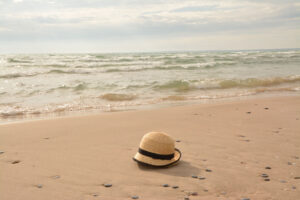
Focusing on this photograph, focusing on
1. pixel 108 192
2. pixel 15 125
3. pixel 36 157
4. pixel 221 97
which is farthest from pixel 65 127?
pixel 221 97

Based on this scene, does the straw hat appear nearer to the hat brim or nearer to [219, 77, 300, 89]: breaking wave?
the hat brim

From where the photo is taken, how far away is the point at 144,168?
3672 millimetres

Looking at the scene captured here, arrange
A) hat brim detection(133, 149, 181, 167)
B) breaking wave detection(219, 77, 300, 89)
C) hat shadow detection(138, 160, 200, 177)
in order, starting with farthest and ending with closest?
breaking wave detection(219, 77, 300, 89) → hat brim detection(133, 149, 181, 167) → hat shadow detection(138, 160, 200, 177)

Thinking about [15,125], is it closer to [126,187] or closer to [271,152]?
[126,187]

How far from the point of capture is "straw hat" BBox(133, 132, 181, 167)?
3.66 m

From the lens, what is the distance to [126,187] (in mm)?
3102

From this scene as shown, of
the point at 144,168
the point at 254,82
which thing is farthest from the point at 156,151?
the point at 254,82

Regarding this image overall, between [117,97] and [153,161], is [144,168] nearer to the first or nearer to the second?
[153,161]

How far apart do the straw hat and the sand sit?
0.11m

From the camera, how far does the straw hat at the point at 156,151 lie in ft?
12.0

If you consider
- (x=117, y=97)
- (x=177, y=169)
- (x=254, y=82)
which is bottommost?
(x=177, y=169)

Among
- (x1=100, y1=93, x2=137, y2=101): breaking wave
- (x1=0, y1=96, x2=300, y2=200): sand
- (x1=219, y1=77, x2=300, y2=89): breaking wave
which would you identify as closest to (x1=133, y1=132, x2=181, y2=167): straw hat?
(x1=0, y1=96, x2=300, y2=200): sand

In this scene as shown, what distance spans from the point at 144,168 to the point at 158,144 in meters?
0.33

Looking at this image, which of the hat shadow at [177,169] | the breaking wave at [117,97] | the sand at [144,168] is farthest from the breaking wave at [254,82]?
the hat shadow at [177,169]
